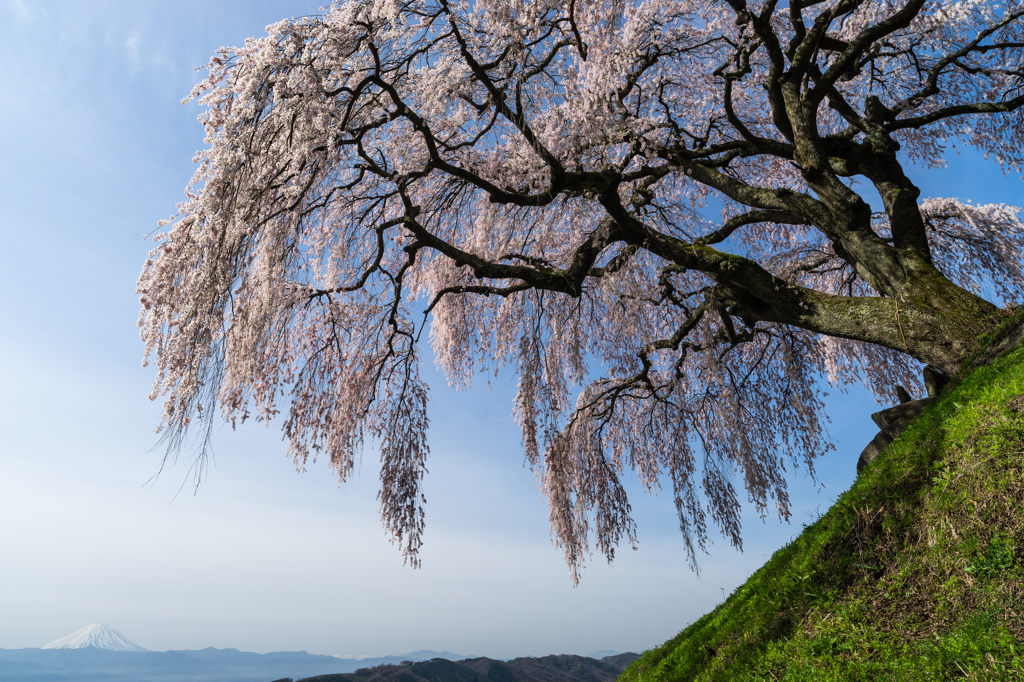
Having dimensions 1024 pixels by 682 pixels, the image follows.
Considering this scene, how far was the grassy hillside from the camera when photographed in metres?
2.66

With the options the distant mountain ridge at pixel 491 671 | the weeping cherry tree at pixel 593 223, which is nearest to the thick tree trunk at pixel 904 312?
the weeping cherry tree at pixel 593 223

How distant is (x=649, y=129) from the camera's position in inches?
265

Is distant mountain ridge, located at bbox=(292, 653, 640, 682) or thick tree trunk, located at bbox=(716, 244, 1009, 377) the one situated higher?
thick tree trunk, located at bbox=(716, 244, 1009, 377)

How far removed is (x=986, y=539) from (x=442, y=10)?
641 centimetres

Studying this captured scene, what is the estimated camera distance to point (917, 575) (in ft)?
9.97

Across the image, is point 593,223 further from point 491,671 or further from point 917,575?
point 491,671

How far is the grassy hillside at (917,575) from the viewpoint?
266 cm

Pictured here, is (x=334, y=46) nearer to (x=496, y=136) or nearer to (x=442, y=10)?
(x=442, y=10)

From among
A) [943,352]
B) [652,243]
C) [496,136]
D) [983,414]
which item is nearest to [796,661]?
[983,414]

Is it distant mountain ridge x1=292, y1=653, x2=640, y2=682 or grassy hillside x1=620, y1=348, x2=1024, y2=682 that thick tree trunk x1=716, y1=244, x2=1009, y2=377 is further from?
distant mountain ridge x1=292, y1=653, x2=640, y2=682

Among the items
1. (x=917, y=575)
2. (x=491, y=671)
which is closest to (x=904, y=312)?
(x=917, y=575)

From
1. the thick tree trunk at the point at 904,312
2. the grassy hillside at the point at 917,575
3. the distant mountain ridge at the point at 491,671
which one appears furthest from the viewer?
the distant mountain ridge at the point at 491,671

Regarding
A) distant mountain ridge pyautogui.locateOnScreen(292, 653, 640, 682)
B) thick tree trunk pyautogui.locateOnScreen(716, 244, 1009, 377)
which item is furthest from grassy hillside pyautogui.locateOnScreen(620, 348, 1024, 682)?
distant mountain ridge pyautogui.locateOnScreen(292, 653, 640, 682)

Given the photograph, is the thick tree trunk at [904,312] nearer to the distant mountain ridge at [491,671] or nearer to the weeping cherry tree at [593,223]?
the weeping cherry tree at [593,223]
